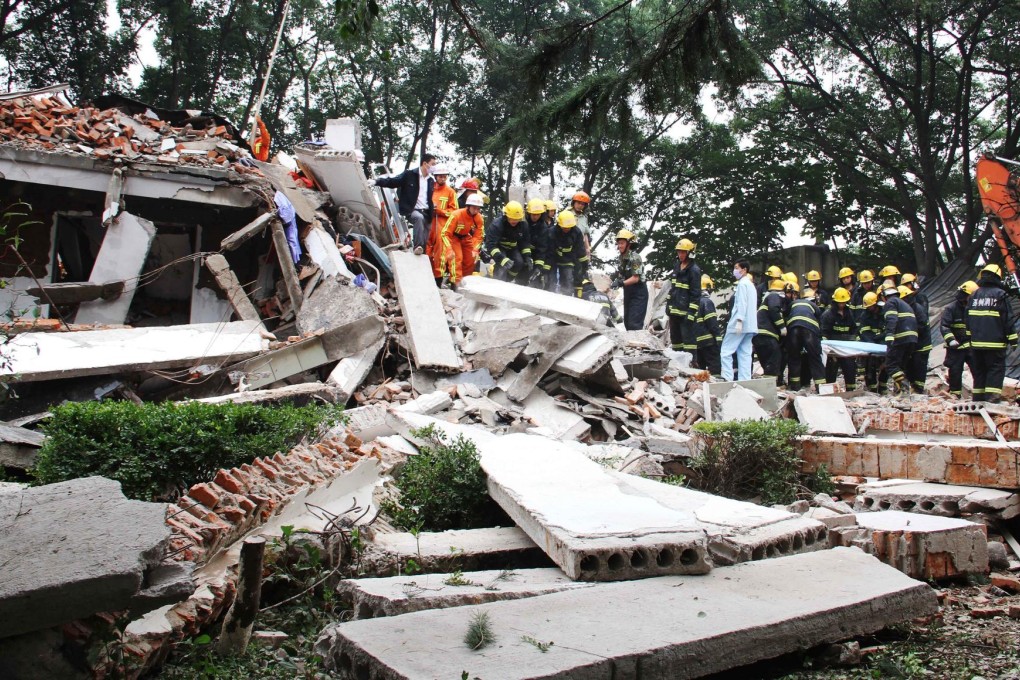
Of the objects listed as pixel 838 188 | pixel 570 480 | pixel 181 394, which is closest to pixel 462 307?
pixel 181 394

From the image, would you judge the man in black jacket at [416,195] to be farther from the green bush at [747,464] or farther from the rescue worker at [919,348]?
the rescue worker at [919,348]

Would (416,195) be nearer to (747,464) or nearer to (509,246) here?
(509,246)

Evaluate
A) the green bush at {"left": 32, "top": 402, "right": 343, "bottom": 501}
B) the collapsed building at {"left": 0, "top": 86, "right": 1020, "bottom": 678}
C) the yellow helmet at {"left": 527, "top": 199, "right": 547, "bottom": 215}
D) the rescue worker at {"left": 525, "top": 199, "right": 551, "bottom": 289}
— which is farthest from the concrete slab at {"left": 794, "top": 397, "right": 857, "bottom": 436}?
the green bush at {"left": 32, "top": 402, "right": 343, "bottom": 501}

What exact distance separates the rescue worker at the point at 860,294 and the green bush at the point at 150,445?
11.9 m

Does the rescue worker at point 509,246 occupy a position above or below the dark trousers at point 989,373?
above

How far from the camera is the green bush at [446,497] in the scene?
5.85 meters

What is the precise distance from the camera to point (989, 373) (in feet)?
39.7

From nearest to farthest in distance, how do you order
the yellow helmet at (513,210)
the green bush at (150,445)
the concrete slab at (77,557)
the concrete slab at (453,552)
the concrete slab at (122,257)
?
the concrete slab at (77,557), the concrete slab at (453,552), the green bush at (150,445), the concrete slab at (122,257), the yellow helmet at (513,210)

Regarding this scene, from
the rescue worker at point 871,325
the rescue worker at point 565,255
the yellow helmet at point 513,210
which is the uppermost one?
the yellow helmet at point 513,210

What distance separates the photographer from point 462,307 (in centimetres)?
1166

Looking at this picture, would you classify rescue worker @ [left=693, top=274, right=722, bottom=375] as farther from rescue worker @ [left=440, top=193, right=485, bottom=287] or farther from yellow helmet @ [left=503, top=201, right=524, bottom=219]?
rescue worker @ [left=440, top=193, right=485, bottom=287]

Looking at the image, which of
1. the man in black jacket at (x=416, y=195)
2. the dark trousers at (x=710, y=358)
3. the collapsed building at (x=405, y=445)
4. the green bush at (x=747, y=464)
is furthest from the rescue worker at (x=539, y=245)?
the green bush at (x=747, y=464)

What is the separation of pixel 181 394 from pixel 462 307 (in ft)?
12.7

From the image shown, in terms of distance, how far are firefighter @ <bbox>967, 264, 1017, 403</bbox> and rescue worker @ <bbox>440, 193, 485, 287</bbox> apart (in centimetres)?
709
